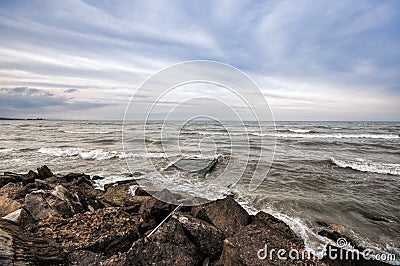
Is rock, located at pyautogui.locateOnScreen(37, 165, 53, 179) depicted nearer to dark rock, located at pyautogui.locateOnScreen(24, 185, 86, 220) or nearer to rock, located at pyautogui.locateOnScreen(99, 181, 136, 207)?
rock, located at pyautogui.locateOnScreen(99, 181, 136, 207)

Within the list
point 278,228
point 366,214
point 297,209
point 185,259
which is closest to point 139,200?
point 185,259

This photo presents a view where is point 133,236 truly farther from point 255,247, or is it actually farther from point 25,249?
point 255,247

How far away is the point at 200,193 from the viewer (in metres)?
6.46

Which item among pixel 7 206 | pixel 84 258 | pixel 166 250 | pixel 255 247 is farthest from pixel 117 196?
pixel 255 247

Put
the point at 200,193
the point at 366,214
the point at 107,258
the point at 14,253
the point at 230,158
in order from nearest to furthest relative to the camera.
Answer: the point at 14,253, the point at 107,258, the point at 366,214, the point at 200,193, the point at 230,158

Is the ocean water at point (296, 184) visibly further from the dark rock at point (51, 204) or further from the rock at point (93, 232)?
the rock at point (93, 232)

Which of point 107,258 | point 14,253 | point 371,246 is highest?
point 14,253

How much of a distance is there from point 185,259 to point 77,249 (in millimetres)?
1390

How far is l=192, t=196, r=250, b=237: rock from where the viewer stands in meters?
3.54

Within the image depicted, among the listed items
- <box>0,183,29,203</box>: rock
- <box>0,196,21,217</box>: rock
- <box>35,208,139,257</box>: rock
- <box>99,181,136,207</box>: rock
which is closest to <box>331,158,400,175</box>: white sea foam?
<box>99,181,136,207</box>: rock

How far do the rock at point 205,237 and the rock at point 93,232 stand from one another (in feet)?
2.86

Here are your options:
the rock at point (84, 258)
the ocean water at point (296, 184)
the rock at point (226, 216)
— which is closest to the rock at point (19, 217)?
the rock at point (84, 258)

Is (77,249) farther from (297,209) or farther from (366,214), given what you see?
(366,214)

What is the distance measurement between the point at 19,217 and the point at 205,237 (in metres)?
2.77
